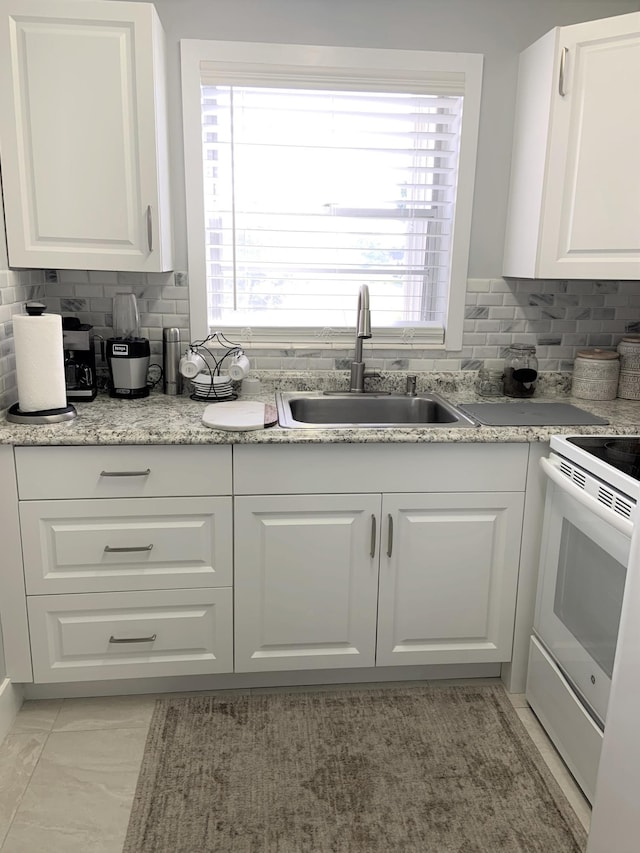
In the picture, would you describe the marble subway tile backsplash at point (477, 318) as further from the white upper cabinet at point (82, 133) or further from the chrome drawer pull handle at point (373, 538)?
the chrome drawer pull handle at point (373, 538)

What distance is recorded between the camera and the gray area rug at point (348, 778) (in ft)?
5.70

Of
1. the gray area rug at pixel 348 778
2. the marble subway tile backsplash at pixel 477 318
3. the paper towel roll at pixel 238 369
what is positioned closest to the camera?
→ the gray area rug at pixel 348 778

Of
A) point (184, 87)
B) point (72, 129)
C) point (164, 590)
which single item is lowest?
point (164, 590)

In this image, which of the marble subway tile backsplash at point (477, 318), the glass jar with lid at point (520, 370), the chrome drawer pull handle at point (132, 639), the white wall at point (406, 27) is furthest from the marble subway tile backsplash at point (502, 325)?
the chrome drawer pull handle at point (132, 639)

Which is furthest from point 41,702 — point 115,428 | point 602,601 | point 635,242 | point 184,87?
point 635,242

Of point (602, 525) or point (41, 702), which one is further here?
point (41, 702)

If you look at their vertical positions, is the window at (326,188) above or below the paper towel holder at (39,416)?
above

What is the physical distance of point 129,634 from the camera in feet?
7.08

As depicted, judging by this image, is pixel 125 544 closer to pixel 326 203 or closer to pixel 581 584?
pixel 581 584

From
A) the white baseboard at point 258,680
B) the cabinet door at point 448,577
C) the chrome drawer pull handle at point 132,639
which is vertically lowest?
the white baseboard at point 258,680

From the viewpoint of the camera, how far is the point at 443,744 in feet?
6.79

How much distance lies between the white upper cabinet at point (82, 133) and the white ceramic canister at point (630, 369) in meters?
1.76

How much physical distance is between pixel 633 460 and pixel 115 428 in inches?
57.2

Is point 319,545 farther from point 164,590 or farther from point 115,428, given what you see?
point 115,428
